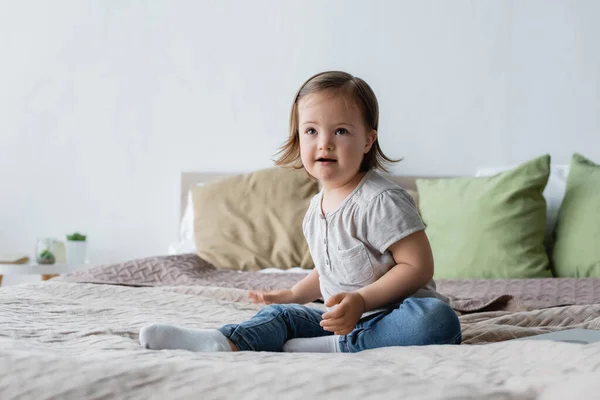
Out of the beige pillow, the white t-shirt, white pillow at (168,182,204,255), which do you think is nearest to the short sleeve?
the white t-shirt

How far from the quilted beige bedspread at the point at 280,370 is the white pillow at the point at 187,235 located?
1.59 meters

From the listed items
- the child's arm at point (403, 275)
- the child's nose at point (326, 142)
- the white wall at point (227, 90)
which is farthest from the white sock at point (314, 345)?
the white wall at point (227, 90)

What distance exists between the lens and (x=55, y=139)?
134 inches

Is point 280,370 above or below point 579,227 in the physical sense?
above

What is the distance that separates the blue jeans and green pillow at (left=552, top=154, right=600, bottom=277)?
1296 millimetres

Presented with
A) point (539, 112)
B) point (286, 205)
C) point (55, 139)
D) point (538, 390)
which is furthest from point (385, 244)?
point (55, 139)

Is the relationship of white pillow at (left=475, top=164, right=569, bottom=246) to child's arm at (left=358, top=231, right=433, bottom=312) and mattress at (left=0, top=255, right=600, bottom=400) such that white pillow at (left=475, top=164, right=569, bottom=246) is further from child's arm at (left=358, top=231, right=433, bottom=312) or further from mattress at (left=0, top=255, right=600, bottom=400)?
child's arm at (left=358, top=231, right=433, bottom=312)

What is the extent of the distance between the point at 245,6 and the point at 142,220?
1013mm

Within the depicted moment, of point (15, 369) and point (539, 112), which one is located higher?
point (539, 112)

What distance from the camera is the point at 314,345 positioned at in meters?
1.28

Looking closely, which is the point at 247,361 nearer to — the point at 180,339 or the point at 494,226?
the point at 180,339

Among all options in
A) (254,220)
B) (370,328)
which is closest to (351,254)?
(370,328)

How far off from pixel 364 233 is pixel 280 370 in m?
0.60

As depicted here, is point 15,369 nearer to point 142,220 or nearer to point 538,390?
point 538,390
